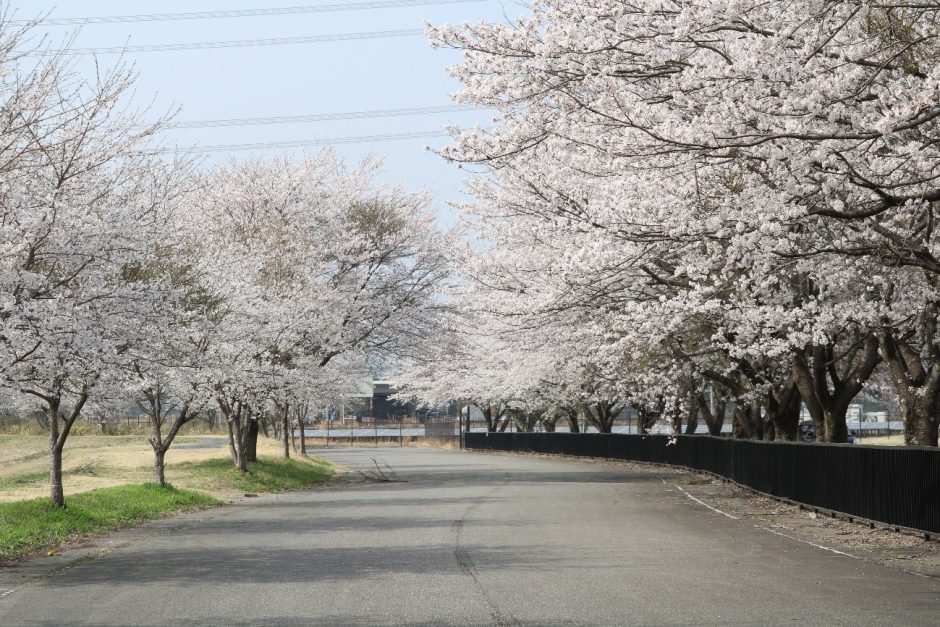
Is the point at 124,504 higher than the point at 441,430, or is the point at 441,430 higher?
the point at 441,430

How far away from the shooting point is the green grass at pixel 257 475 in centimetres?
3134

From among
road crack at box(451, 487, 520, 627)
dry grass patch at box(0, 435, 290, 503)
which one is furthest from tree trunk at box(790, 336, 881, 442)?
dry grass patch at box(0, 435, 290, 503)

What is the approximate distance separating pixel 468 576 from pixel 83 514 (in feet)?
33.0

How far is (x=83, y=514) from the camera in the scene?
19.7 m

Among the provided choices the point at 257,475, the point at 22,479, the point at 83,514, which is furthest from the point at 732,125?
the point at 22,479

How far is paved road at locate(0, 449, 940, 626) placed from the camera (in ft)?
31.6

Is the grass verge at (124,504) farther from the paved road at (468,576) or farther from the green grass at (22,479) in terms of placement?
the paved road at (468,576)

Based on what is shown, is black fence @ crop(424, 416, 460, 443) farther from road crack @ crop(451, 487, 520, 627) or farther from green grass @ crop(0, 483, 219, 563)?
road crack @ crop(451, 487, 520, 627)

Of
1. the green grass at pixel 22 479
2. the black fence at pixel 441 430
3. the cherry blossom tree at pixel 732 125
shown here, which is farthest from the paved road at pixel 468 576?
the black fence at pixel 441 430

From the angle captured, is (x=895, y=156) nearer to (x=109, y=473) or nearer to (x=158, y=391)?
(x=158, y=391)

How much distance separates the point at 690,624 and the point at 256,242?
28055mm

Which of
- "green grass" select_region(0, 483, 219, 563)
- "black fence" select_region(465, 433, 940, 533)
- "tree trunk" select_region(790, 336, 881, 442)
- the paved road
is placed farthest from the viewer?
"tree trunk" select_region(790, 336, 881, 442)

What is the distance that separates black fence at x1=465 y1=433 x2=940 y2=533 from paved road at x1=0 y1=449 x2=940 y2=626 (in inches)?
72.1

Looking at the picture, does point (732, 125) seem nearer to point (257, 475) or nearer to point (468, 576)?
point (468, 576)
